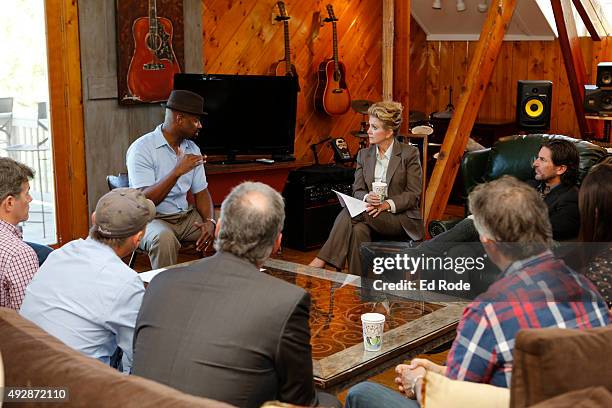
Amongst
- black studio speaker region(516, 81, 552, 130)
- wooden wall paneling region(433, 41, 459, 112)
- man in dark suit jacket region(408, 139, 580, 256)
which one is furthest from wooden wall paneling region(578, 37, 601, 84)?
man in dark suit jacket region(408, 139, 580, 256)

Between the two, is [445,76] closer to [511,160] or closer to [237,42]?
[237,42]

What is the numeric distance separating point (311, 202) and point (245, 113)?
0.85 metres

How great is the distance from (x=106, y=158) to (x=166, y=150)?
3.81ft

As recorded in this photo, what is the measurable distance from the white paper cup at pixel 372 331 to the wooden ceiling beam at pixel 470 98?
3422 mm

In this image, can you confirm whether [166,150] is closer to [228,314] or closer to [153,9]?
[153,9]

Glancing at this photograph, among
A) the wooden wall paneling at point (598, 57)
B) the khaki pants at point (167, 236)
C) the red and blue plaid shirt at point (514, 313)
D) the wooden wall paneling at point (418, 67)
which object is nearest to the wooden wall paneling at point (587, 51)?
the wooden wall paneling at point (598, 57)

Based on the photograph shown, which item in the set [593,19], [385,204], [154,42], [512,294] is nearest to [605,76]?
[593,19]

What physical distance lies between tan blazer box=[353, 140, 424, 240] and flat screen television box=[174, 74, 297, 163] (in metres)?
1.53

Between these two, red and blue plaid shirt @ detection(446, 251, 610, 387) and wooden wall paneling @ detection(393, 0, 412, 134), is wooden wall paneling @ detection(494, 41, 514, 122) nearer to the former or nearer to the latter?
wooden wall paneling @ detection(393, 0, 412, 134)

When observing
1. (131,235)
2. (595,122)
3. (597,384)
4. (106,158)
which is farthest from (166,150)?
(595,122)

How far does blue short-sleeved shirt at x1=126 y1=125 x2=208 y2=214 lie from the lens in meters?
4.75

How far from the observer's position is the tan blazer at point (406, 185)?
15.8 ft

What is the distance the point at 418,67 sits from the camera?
8648 mm

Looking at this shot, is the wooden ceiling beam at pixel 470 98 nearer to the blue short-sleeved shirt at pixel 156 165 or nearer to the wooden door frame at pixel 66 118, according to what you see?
the blue short-sleeved shirt at pixel 156 165
